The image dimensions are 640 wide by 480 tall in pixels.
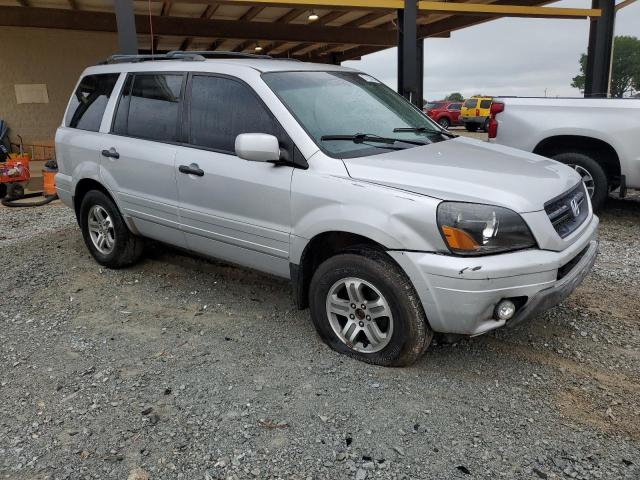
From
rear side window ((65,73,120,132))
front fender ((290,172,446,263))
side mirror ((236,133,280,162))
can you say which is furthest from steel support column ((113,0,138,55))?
front fender ((290,172,446,263))

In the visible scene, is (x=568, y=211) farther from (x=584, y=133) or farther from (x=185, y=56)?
(x=584, y=133)

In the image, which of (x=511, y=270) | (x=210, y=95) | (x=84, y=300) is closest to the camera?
(x=511, y=270)

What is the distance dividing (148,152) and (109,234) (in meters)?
1.16

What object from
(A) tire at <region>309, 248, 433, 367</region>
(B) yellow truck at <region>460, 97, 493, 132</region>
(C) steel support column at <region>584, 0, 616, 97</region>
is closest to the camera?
(A) tire at <region>309, 248, 433, 367</region>

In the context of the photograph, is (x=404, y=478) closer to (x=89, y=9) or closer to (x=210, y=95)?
(x=210, y=95)

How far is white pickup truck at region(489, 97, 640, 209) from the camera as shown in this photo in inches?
243

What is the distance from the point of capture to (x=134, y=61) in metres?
4.91

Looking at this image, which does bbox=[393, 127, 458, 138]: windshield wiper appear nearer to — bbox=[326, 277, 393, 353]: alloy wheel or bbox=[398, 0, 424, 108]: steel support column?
bbox=[326, 277, 393, 353]: alloy wheel

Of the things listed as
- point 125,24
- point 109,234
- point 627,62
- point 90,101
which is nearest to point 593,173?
point 109,234

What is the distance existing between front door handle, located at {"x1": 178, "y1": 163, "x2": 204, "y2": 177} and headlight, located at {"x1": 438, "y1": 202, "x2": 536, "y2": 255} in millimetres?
1849

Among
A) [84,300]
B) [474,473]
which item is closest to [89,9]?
[84,300]

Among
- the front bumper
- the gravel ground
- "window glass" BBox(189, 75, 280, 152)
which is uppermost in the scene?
"window glass" BBox(189, 75, 280, 152)

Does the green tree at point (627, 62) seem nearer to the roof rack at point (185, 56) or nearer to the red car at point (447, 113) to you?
the red car at point (447, 113)

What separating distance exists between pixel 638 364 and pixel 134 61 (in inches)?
183
